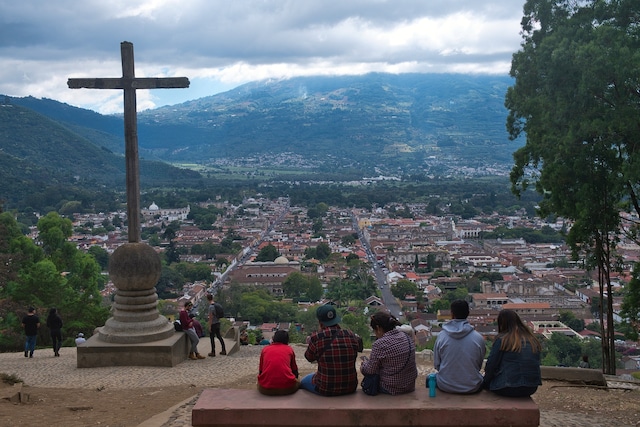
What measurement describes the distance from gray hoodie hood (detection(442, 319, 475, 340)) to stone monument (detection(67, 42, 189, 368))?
187 inches

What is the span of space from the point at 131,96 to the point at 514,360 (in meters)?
6.54

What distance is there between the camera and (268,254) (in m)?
50.0

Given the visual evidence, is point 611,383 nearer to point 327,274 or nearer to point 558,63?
point 558,63

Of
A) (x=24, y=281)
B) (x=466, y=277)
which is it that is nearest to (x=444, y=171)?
(x=466, y=277)

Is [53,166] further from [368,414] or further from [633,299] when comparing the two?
[368,414]

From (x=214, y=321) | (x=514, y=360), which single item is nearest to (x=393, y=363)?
(x=514, y=360)

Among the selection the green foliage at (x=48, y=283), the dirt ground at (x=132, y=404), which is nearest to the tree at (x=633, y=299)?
the dirt ground at (x=132, y=404)

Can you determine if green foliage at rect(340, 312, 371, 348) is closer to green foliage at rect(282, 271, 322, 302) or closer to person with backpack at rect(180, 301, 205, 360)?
green foliage at rect(282, 271, 322, 302)

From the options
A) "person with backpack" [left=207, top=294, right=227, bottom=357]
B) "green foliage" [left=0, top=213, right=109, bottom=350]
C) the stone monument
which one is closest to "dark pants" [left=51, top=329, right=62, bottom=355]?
the stone monument

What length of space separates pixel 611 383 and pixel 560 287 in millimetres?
33629

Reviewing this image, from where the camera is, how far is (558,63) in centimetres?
877

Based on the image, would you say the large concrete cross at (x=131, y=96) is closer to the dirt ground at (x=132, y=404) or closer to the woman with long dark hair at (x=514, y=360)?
the dirt ground at (x=132, y=404)

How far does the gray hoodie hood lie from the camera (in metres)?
4.50

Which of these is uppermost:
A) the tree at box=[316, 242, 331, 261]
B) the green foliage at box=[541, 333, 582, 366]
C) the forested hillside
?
the forested hillside
